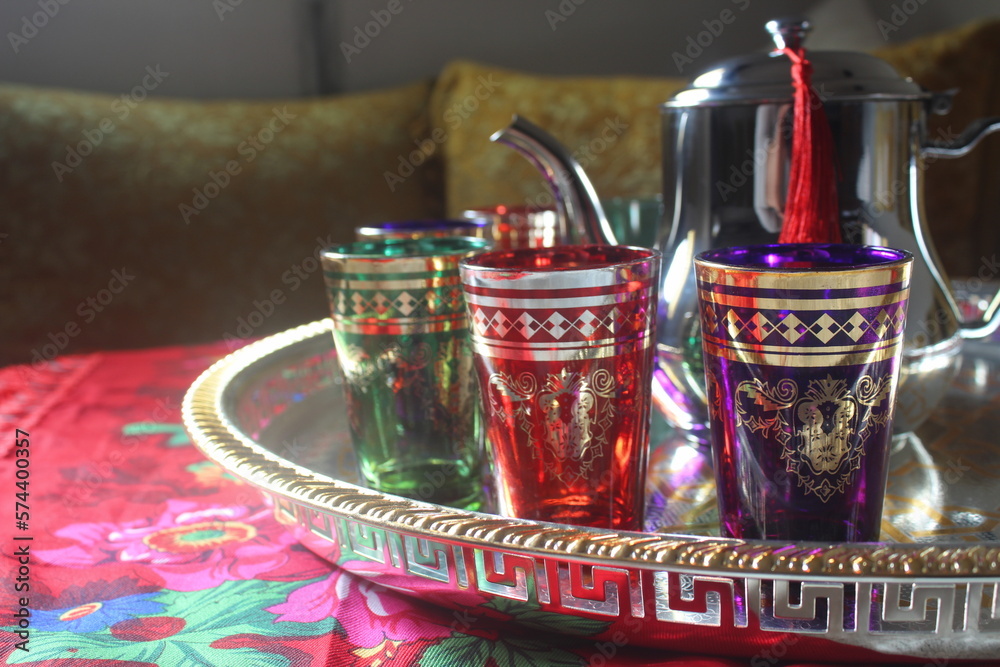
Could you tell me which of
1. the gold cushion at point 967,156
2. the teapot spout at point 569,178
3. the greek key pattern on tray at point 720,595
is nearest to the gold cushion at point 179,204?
the gold cushion at point 967,156

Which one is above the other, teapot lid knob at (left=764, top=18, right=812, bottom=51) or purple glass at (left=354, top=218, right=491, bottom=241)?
teapot lid knob at (left=764, top=18, right=812, bottom=51)

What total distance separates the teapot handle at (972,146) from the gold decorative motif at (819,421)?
0.21 metres

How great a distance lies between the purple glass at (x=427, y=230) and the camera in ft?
1.82

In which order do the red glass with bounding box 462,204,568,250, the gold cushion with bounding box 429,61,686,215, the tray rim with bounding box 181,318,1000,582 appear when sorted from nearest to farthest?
the tray rim with bounding box 181,318,1000,582 < the red glass with bounding box 462,204,568,250 < the gold cushion with bounding box 429,61,686,215

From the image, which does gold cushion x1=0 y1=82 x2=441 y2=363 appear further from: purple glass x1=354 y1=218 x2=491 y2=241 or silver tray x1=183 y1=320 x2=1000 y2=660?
silver tray x1=183 y1=320 x2=1000 y2=660

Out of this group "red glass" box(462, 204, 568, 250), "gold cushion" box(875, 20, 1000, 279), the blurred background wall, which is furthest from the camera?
the blurred background wall

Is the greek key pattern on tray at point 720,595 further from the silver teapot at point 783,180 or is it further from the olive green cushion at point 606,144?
the olive green cushion at point 606,144

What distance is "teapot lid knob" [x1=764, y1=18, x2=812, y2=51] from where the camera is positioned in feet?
1.38

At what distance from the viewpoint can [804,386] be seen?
285mm

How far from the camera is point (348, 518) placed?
1.12 feet

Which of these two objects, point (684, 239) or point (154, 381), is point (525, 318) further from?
point (154, 381)

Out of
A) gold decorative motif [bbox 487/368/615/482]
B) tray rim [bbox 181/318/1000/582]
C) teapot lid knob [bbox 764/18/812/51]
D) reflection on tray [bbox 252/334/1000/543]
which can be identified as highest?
teapot lid knob [bbox 764/18/812/51]

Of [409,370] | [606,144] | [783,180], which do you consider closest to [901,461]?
[783,180]

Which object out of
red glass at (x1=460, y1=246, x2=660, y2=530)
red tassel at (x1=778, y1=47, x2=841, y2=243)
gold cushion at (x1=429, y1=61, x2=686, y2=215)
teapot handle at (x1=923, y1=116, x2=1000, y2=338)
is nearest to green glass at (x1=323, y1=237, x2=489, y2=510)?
red glass at (x1=460, y1=246, x2=660, y2=530)
